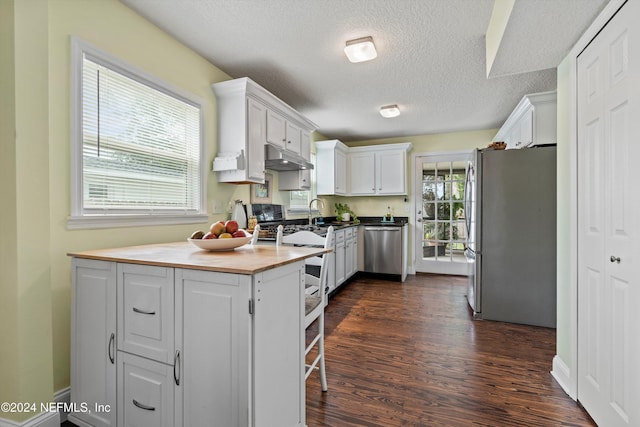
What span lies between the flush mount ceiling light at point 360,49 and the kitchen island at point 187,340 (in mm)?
1764

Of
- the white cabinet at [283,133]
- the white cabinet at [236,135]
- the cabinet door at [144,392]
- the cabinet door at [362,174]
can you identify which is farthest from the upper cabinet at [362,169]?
the cabinet door at [144,392]

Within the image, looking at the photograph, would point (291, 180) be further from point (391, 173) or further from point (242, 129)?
point (391, 173)

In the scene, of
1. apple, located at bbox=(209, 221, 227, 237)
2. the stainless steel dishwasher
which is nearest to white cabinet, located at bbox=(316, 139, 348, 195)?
the stainless steel dishwasher

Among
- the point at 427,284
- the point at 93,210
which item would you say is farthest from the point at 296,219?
the point at 93,210

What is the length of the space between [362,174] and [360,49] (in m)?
3.23

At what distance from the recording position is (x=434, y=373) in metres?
2.07

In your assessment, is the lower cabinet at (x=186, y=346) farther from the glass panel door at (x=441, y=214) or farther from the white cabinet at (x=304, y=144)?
the glass panel door at (x=441, y=214)

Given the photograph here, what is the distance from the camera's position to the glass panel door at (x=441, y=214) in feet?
16.9

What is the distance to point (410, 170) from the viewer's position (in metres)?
5.50

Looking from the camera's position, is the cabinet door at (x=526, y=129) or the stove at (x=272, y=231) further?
the cabinet door at (x=526, y=129)

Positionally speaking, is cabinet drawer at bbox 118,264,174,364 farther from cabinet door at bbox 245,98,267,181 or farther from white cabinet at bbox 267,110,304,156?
white cabinet at bbox 267,110,304,156

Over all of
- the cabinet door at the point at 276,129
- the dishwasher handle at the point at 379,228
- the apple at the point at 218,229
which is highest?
the cabinet door at the point at 276,129

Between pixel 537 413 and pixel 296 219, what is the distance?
3371 mm

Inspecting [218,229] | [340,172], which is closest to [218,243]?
[218,229]
